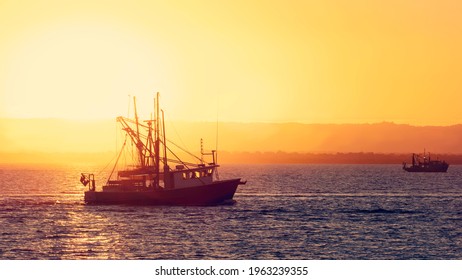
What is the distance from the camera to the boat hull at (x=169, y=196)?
105688 millimetres

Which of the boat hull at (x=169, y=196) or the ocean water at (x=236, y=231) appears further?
the boat hull at (x=169, y=196)

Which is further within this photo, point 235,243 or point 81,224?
point 81,224

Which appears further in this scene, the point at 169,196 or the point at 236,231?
the point at 169,196

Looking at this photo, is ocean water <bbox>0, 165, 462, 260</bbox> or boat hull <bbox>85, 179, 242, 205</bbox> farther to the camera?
boat hull <bbox>85, 179, 242, 205</bbox>

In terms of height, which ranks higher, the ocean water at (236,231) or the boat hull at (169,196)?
the boat hull at (169,196)

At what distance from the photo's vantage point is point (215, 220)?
92062 mm

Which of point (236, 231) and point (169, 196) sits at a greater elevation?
point (169, 196)

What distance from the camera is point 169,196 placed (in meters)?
106

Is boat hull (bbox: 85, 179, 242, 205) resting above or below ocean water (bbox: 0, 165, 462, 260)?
above

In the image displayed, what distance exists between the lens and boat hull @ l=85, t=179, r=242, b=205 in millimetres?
105688
